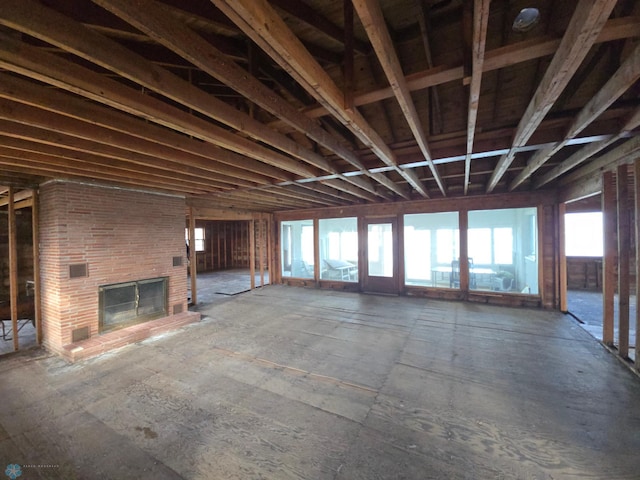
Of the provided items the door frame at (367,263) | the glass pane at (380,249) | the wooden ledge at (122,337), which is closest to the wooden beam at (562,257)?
the door frame at (367,263)

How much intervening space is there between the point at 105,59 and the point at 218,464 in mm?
2608

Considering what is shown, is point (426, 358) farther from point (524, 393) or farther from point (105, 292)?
point (105, 292)

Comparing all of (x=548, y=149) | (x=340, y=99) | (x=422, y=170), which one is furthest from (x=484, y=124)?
(x=340, y=99)

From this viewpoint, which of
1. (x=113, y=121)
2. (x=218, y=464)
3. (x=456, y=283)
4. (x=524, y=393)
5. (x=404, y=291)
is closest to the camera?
(x=218, y=464)

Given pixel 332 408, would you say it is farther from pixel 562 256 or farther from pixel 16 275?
pixel 562 256

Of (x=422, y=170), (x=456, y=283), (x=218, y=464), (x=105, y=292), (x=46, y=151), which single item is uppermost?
(x=422, y=170)

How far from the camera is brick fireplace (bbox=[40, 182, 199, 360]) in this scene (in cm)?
361

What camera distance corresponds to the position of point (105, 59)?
132 centimetres

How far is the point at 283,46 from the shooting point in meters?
1.29

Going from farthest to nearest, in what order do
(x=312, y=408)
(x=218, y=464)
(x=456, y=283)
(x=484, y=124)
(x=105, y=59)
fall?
(x=456, y=283) < (x=484, y=124) < (x=312, y=408) < (x=218, y=464) < (x=105, y=59)

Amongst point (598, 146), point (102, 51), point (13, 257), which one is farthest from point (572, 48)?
point (13, 257)

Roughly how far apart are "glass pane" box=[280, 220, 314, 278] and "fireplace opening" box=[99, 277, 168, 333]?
4.27 metres

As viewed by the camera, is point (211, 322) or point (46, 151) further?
point (211, 322)

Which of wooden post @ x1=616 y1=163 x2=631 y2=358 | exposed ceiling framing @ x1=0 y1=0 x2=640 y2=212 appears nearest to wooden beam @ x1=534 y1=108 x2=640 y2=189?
exposed ceiling framing @ x1=0 y1=0 x2=640 y2=212
